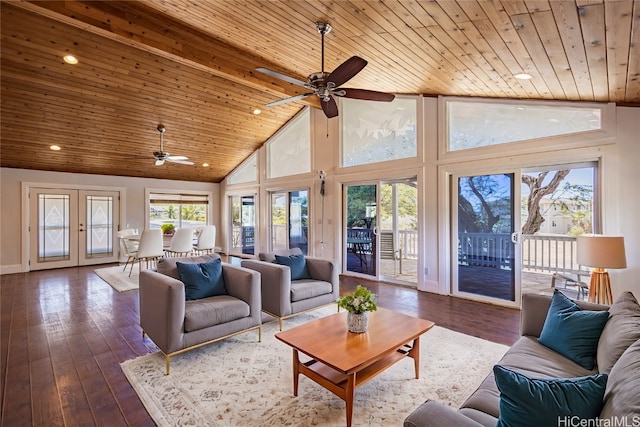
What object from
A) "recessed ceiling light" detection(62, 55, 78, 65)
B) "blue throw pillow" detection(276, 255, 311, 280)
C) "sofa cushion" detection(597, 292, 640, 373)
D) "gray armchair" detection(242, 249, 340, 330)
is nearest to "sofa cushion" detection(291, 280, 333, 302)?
"gray armchair" detection(242, 249, 340, 330)

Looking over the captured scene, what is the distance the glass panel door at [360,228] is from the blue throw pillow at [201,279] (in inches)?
131

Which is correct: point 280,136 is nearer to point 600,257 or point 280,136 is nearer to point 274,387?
point 274,387

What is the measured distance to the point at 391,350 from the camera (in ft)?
6.93

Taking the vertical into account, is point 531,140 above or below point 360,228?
above

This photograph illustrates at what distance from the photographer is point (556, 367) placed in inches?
68.1

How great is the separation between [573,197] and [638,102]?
2.44 meters

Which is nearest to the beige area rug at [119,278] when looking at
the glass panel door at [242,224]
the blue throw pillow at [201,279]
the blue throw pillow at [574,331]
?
the blue throw pillow at [201,279]

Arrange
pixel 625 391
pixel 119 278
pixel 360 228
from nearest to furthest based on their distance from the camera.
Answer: pixel 625 391 → pixel 119 278 → pixel 360 228

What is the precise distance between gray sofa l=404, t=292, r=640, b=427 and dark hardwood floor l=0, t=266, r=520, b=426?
115cm

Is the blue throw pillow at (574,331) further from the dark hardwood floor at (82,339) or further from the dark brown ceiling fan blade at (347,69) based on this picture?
the dark brown ceiling fan blade at (347,69)

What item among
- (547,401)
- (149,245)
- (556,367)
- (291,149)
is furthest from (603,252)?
(149,245)

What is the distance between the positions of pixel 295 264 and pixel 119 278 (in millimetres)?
4174

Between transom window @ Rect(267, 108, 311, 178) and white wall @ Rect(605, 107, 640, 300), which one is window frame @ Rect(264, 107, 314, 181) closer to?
transom window @ Rect(267, 108, 311, 178)

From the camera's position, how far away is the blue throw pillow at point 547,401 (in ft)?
3.45
